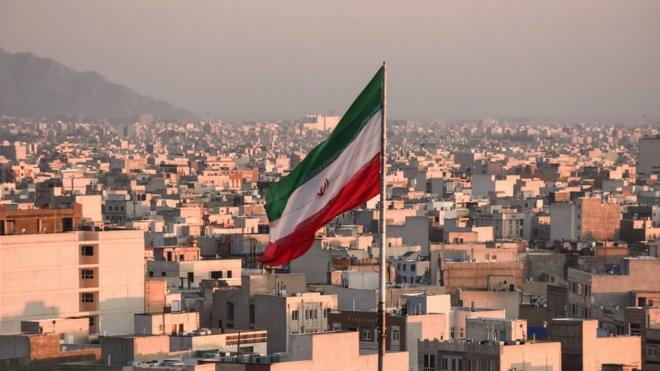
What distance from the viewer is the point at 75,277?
48344mm

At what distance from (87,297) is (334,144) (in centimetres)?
2877

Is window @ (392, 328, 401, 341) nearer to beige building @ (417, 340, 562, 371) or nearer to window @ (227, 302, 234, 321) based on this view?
beige building @ (417, 340, 562, 371)

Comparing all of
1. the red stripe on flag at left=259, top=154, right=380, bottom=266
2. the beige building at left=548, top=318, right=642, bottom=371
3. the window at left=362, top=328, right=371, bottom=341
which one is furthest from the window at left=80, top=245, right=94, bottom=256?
the red stripe on flag at left=259, top=154, right=380, bottom=266

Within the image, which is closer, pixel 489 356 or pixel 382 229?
pixel 382 229

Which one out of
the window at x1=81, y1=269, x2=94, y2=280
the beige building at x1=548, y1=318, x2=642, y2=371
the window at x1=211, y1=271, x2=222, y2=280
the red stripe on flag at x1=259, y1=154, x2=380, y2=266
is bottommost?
the beige building at x1=548, y1=318, x2=642, y2=371

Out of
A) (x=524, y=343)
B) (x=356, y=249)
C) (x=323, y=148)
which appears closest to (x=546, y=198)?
(x=356, y=249)

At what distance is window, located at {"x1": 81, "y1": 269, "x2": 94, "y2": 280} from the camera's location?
48.5 meters

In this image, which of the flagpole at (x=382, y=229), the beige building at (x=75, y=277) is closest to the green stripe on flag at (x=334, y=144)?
the flagpole at (x=382, y=229)

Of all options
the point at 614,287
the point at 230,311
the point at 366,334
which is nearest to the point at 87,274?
the point at 230,311

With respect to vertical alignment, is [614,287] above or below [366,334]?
above

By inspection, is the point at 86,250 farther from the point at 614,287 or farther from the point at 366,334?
the point at 614,287

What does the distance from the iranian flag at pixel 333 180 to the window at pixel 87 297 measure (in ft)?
92.2

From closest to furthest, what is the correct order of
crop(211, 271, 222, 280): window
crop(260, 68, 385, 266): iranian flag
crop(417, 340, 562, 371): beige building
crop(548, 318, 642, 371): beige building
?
crop(260, 68, 385, 266): iranian flag < crop(417, 340, 562, 371): beige building < crop(548, 318, 642, 371): beige building < crop(211, 271, 222, 280): window

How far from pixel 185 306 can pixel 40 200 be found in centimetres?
4764
